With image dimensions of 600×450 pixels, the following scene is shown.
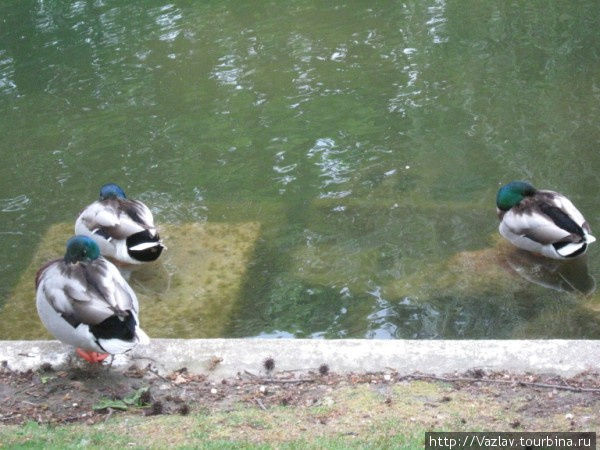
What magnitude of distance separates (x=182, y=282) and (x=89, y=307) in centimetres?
230

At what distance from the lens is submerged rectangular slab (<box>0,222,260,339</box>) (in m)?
6.98

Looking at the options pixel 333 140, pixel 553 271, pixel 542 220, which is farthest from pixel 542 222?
pixel 333 140

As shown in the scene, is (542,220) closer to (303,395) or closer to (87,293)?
(303,395)

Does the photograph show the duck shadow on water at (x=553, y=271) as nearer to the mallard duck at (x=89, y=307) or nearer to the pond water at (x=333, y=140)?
the pond water at (x=333, y=140)

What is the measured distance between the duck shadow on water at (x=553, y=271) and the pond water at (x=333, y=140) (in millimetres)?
118

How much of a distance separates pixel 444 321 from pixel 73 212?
13.0 ft

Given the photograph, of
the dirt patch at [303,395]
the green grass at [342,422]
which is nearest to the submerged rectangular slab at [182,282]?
the dirt patch at [303,395]

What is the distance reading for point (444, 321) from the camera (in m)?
6.62

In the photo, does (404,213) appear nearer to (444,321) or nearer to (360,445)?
(444,321)

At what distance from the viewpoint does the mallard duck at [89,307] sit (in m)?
5.20

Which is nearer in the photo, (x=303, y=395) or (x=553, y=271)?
(x=303, y=395)

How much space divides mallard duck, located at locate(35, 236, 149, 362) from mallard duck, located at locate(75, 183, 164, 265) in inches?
76.5

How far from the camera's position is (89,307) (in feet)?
17.3

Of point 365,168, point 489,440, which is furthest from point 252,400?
point 365,168
